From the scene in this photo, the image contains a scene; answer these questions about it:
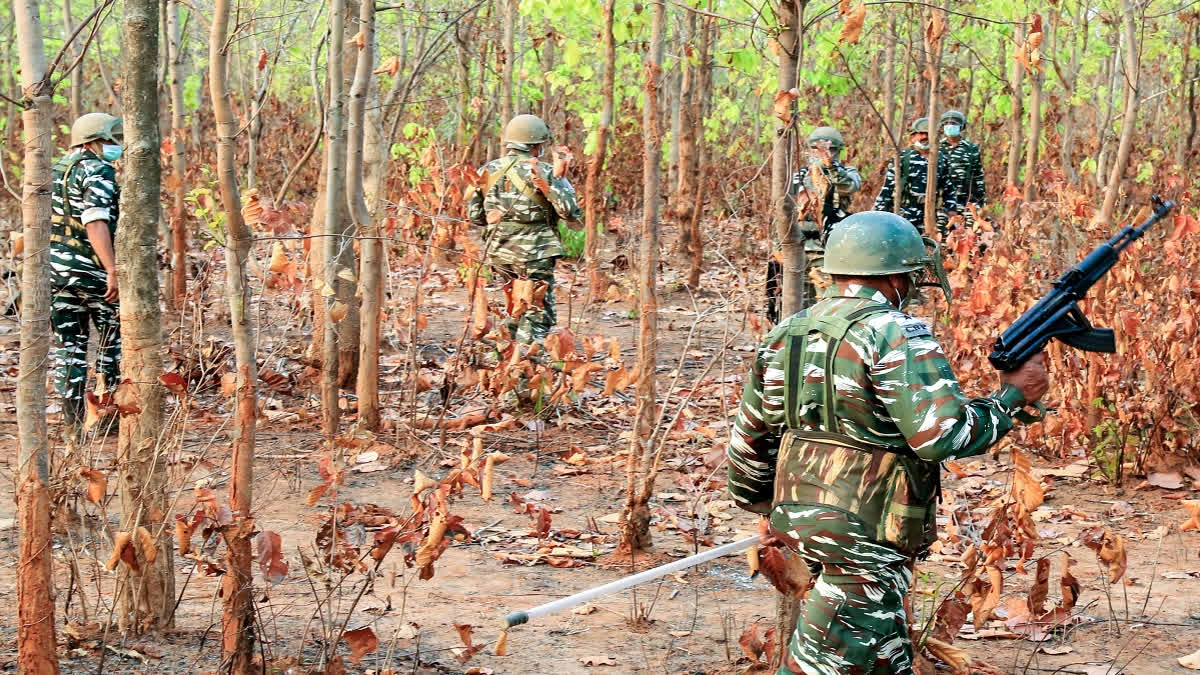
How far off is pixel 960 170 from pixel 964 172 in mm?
40

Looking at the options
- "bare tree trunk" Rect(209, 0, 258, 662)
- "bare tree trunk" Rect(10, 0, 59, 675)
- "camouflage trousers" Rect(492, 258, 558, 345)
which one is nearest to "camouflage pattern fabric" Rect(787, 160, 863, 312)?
"camouflage trousers" Rect(492, 258, 558, 345)

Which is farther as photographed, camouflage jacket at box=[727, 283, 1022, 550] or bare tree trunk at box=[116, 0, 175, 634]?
bare tree trunk at box=[116, 0, 175, 634]

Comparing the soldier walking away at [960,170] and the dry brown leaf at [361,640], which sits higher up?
the soldier walking away at [960,170]

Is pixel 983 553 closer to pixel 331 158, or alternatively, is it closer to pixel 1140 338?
pixel 1140 338

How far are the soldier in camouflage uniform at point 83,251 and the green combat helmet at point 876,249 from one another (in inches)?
168

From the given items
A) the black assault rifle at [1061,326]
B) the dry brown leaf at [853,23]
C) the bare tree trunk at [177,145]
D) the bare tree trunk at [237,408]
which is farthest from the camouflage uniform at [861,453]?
the bare tree trunk at [177,145]

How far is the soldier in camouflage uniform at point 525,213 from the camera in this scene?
24.4ft

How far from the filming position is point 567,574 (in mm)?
4910

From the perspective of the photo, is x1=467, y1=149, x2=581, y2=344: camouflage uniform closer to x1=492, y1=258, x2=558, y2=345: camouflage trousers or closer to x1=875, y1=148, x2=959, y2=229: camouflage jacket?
x1=492, y1=258, x2=558, y2=345: camouflage trousers

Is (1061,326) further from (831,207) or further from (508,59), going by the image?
(508,59)

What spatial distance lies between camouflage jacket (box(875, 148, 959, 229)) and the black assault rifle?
6958 millimetres

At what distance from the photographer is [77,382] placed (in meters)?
6.59

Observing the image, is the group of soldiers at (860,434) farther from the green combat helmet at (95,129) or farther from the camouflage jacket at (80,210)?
the green combat helmet at (95,129)

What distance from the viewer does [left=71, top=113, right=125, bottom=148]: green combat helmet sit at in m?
6.25
